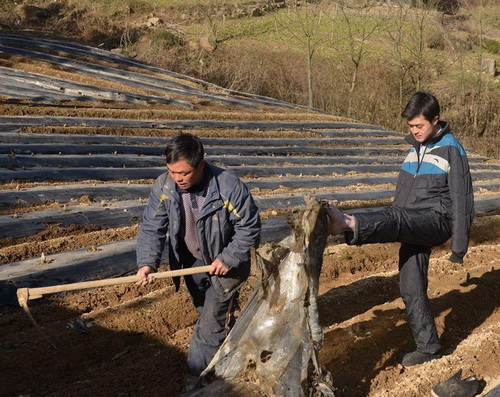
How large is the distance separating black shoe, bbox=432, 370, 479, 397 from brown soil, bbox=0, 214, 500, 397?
0.12 meters

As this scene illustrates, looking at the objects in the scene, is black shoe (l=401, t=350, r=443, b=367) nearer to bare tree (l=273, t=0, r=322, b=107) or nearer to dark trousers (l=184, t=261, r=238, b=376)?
dark trousers (l=184, t=261, r=238, b=376)

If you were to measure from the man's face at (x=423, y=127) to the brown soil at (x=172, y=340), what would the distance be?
4.81 ft

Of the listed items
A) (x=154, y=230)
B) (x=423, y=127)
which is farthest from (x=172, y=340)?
(x=423, y=127)

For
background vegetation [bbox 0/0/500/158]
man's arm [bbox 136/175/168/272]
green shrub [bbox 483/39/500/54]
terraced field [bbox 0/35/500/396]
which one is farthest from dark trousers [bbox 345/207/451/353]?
green shrub [bbox 483/39/500/54]

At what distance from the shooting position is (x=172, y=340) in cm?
439

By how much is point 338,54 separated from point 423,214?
19.5m

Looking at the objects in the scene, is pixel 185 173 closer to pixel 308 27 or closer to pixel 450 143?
pixel 450 143

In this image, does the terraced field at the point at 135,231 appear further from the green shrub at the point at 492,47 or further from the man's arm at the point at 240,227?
the green shrub at the point at 492,47

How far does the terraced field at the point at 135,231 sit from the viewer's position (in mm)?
3957

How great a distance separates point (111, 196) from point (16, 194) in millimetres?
931

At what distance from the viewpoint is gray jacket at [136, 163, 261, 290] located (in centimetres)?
339

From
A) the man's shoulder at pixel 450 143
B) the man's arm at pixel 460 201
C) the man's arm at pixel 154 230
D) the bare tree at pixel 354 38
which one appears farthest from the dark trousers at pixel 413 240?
the bare tree at pixel 354 38

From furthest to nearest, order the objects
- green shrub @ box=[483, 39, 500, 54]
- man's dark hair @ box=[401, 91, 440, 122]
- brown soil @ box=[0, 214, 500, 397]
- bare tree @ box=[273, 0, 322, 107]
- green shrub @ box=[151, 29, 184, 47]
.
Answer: green shrub @ box=[483, 39, 500, 54], green shrub @ box=[151, 29, 184, 47], bare tree @ box=[273, 0, 322, 107], brown soil @ box=[0, 214, 500, 397], man's dark hair @ box=[401, 91, 440, 122]

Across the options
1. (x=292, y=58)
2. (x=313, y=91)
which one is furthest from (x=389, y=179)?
(x=292, y=58)
